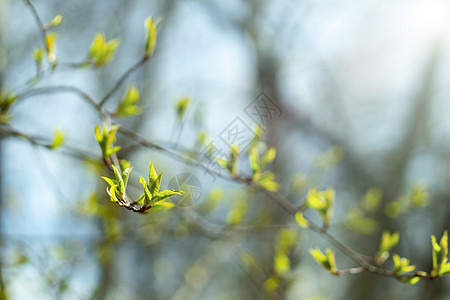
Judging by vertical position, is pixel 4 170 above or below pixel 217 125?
below

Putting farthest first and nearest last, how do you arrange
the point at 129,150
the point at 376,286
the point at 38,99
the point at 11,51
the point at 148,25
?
1. the point at 376,286
2. the point at 38,99
3. the point at 11,51
4. the point at 129,150
5. the point at 148,25

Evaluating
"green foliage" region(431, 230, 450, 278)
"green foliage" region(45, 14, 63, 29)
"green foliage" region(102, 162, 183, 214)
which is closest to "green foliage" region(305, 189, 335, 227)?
"green foliage" region(431, 230, 450, 278)

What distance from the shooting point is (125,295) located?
65.7 inches

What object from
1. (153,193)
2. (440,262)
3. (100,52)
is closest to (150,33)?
(100,52)

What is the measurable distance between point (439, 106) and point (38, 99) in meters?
1.67

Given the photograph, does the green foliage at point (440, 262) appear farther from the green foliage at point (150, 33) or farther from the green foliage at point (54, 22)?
the green foliage at point (54, 22)

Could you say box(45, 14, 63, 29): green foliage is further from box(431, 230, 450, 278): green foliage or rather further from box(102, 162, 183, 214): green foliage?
box(431, 230, 450, 278): green foliage


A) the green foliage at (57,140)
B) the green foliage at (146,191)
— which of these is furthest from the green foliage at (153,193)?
the green foliage at (57,140)

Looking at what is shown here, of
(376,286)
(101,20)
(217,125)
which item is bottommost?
(376,286)

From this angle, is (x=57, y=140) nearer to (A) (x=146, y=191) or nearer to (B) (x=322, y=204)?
(A) (x=146, y=191)

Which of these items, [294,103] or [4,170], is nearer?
[4,170]

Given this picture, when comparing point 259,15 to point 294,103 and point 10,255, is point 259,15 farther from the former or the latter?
point 10,255

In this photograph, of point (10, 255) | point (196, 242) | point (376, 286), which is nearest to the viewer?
point (10, 255)

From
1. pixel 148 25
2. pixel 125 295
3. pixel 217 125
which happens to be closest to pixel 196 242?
pixel 125 295
